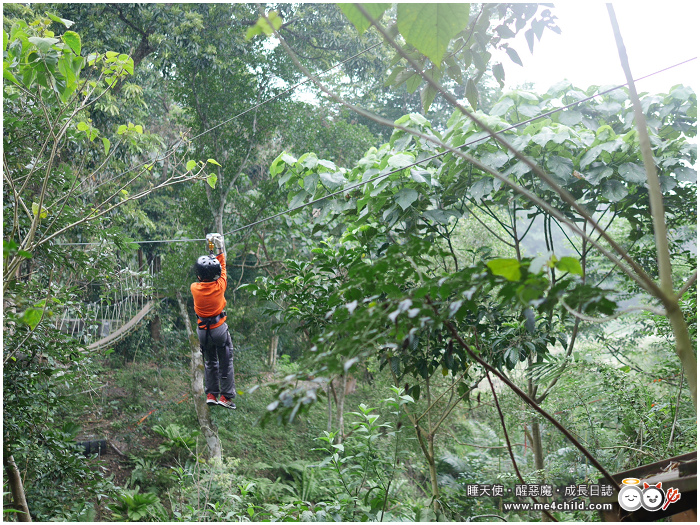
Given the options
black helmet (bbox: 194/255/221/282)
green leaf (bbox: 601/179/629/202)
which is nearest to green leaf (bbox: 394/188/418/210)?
green leaf (bbox: 601/179/629/202)

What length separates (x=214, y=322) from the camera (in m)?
3.09

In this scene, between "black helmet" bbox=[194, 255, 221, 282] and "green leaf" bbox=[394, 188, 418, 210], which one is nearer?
"green leaf" bbox=[394, 188, 418, 210]

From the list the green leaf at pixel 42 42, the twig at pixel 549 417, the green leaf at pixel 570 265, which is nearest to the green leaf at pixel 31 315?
the green leaf at pixel 42 42

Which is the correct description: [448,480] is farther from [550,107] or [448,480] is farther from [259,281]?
[550,107]

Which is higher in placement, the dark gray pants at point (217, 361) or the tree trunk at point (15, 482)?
the dark gray pants at point (217, 361)

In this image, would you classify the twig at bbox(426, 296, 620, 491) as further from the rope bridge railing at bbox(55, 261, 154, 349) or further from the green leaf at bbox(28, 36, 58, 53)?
the rope bridge railing at bbox(55, 261, 154, 349)

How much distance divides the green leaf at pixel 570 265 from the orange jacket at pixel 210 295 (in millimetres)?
2463

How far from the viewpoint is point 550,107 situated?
2.48 meters

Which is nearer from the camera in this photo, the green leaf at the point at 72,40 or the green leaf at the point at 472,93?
the green leaf at the point at 472,93

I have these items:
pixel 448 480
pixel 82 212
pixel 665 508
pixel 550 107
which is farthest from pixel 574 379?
pixel 448 480

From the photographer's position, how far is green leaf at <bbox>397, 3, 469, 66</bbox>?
2.10 ft

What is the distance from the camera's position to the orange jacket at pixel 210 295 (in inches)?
116

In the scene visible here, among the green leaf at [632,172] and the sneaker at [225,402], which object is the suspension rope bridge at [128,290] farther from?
the sneaker at [225,402]

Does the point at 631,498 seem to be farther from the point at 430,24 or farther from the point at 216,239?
the point at 216,239
